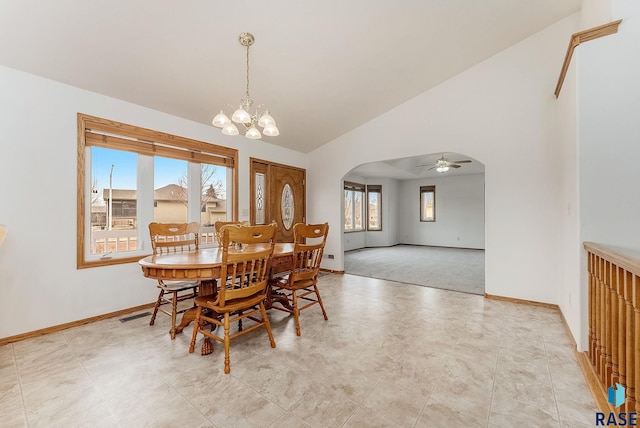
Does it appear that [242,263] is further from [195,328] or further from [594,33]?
[594,33]

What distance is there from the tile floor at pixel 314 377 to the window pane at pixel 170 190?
1.40m

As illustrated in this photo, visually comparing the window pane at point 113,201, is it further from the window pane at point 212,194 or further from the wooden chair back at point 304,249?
the wooden chair back at point 304,249

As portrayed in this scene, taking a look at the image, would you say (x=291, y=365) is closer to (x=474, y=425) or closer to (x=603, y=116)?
(x=474, y=425)

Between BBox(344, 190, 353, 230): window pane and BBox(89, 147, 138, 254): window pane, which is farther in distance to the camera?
BBox(344, 190, 353, 230): window pane

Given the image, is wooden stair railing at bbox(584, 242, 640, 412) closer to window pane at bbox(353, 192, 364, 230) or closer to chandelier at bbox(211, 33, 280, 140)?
chandelier at bbox(211, 33, 280, 140)

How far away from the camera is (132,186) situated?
3.34 meters

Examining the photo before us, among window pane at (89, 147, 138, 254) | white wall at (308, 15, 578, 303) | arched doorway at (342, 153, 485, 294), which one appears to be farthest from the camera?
arched doorway at (342, 153, 485, 294)

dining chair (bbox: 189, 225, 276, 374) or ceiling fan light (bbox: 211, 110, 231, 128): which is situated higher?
ceiling fan light (bbox: 211, 110, 231, 128)

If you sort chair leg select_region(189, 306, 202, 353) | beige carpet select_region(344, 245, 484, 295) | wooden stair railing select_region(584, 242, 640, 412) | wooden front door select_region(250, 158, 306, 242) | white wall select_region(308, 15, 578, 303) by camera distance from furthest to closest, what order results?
wooden front door select_region(250, 158, 306, 242), beige carpet select_region(344, 245, 484, 295), white wall select_region(308, 15, 578, 303), chair leg select_region(189, 306, 202, 353), wooden stair railing select_region(584, 242, 640, 412)

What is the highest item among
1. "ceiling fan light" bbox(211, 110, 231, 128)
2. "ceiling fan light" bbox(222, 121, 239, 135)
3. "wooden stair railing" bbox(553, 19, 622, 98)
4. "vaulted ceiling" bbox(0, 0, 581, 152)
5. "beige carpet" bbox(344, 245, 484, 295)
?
"vaulted ceiling" bbox(0, 0, 581, 152)

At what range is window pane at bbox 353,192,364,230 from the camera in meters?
8.99

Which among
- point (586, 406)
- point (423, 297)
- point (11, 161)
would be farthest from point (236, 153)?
point (586, 406)

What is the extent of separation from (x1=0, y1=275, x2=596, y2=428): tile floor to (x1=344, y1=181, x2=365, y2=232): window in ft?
19.2

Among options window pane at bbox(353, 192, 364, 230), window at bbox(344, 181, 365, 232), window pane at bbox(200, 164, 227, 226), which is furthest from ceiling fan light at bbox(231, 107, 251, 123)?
window pane at bbox(353, 192, 364, 230)
